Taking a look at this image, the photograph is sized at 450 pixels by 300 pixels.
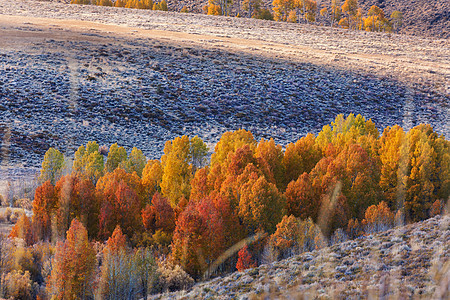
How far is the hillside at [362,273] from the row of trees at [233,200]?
371 centimetres

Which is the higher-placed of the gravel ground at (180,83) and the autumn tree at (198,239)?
the gravel ground at (180,83)

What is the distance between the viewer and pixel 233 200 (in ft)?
75.5

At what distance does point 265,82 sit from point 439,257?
44624 millimetres

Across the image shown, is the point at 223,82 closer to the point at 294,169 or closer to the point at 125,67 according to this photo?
the point at 125,67

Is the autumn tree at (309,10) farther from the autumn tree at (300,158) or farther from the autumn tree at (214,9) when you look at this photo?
the autumn tree at (300,158)

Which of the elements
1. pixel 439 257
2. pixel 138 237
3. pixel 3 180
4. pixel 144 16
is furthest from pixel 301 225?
pixel 144 16

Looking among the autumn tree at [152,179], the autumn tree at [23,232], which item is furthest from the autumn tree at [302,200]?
the autumn tree at [23,232]

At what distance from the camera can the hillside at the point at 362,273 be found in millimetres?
10375

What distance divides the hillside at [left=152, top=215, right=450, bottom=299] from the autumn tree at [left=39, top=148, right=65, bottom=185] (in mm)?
14785

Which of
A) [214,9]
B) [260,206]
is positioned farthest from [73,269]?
[214,9]

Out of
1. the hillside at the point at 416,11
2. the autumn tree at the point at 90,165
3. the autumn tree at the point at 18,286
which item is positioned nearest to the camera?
→ the autumn tree at the point at 18,286

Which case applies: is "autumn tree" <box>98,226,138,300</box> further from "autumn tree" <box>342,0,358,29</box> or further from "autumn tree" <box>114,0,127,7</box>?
"autumn tree" <box>114,0,127,7</box>

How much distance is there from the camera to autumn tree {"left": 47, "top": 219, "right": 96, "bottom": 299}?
15407 mm

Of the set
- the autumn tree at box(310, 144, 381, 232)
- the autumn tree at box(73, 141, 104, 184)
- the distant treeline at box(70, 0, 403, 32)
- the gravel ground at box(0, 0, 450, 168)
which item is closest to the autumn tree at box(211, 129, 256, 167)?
the autumn tree at box(310, 144, 381, 232)
